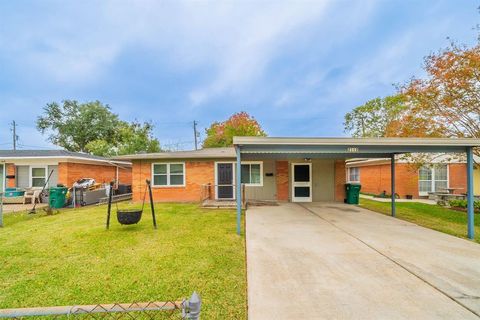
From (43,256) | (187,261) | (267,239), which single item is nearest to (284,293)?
(187,261)

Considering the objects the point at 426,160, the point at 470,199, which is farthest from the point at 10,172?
the point at 426,160

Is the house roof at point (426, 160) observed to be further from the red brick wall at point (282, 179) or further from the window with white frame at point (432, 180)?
the red brick wall at point (282, 179)

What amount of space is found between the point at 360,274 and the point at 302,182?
30.5ft

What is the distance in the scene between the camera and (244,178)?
13.1m

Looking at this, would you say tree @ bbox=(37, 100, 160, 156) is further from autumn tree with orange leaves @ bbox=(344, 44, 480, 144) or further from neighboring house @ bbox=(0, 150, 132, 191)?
autumn tree with orange leaves @ bbox=(344, 44, 480, 144)

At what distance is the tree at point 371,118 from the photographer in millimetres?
28047

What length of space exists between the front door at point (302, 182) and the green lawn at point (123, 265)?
646cm

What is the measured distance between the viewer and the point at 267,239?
237 inches

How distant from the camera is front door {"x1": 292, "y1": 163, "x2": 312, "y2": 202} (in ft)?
42.8

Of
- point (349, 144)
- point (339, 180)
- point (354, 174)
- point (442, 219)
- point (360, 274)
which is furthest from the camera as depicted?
point (354, 174)

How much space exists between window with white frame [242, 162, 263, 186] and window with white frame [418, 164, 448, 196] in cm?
1091

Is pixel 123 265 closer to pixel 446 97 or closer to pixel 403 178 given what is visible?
pixel 446 97

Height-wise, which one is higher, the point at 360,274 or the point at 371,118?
the point at 371,118

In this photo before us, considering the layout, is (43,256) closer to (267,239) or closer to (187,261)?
(187,261)
